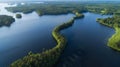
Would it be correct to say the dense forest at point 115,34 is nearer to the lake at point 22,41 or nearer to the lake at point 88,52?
the lake at point 88,52

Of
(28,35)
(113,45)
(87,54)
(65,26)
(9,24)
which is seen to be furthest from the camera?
(9,24)

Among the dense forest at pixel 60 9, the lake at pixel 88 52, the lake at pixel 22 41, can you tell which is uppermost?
the lake at pixel 88 52

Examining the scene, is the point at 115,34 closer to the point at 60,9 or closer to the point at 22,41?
the point at 22,41

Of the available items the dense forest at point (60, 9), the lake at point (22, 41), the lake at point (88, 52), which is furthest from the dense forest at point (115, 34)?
the dense forest at point (60, 9)

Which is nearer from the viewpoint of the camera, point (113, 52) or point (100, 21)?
point (113, 52)

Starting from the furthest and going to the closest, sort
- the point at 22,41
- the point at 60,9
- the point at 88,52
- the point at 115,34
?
the point at 60,9, the point at 115,34, the point at 22,41, the point at 88,52

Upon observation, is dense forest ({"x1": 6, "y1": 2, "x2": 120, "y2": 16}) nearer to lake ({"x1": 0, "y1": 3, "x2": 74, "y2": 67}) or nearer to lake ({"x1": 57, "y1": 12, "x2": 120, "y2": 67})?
lake ({"x1": 0, "y1": 3, "x2": 74, "y2": 67})

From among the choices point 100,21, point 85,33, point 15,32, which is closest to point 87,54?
point 85,33

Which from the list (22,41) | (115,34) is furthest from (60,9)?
(22,41)

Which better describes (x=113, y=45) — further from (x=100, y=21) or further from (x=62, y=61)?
(x=100, y=21)

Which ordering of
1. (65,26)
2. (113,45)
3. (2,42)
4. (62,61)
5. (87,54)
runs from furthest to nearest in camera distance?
(65,26)
(2,42)
(113,45)
(87,54)
(62,61)

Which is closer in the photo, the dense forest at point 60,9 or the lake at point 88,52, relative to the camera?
the lake at point 88,52
